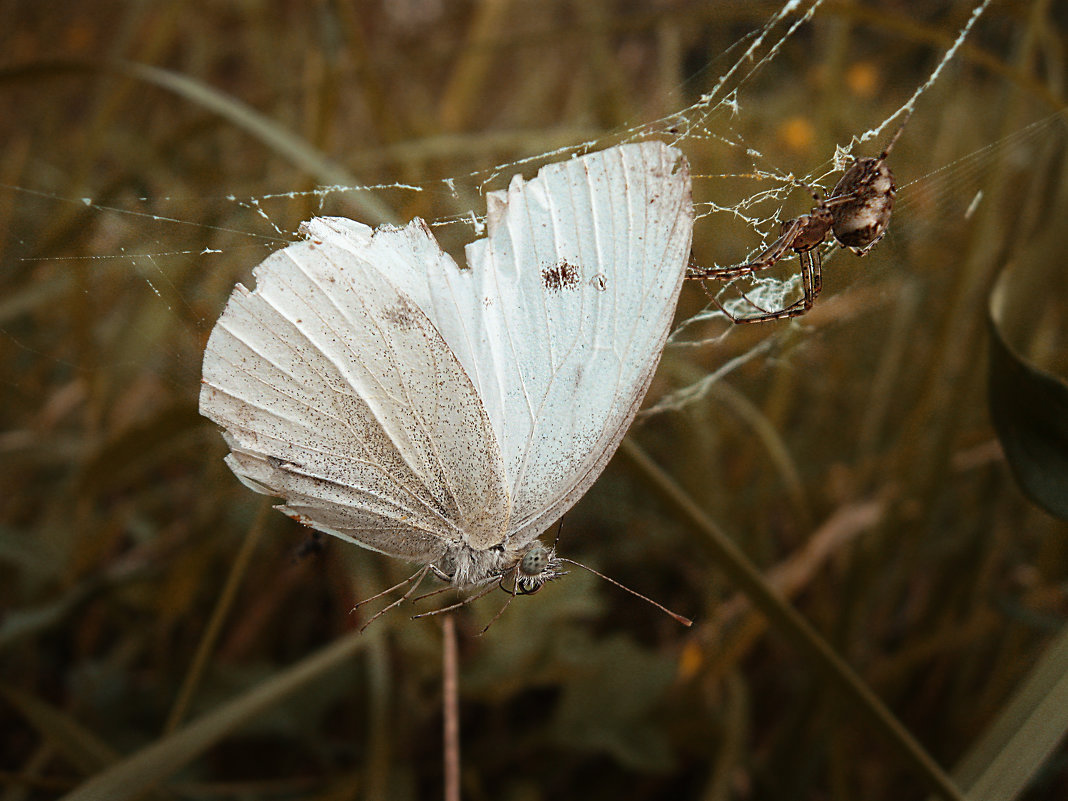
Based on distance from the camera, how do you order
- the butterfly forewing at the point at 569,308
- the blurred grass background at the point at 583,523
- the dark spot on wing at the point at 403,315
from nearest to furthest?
1. the butterfly forewing at the point at 569,308
2. the dark spot on wing at the point at 403,315
3. the blurred grass background at the point at 583,523

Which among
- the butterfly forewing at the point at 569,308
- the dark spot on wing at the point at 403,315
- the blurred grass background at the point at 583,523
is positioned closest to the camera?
the butterfly forewing at the point at 569,308

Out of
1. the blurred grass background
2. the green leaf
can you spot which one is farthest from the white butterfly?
the green leaf

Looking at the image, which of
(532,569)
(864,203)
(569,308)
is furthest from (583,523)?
(864,203)

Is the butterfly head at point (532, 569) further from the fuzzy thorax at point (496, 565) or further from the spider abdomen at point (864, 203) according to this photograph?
the spider abdomen at point (864, 203)

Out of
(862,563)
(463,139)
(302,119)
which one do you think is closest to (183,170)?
(302,119)

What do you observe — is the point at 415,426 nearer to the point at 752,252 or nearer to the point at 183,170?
the point at 752,252

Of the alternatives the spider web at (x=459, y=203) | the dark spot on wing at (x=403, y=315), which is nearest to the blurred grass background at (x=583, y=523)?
the spider web at (x=459, y=203)

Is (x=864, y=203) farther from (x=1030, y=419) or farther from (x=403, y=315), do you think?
(x=403, y=315)
